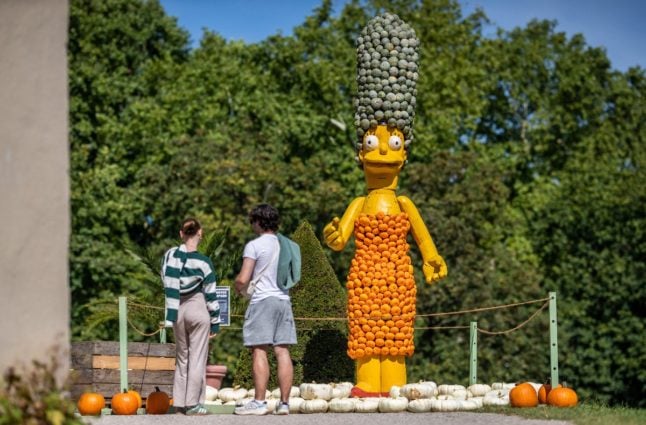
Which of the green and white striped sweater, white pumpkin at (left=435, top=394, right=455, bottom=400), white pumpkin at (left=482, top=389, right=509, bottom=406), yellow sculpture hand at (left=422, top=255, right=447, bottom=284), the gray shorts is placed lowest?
white pumpkin at (left=482, top=389, right=509, bottom=406)

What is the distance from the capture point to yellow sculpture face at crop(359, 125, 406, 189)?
12.7 m

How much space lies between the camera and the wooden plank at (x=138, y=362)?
11.9 meters

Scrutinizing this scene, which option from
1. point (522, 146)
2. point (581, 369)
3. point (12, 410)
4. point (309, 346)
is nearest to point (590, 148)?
point (522, 146)

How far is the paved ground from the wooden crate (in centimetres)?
169

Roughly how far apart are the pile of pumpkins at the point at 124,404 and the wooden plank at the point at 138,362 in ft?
3.27

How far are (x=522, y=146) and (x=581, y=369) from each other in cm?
939

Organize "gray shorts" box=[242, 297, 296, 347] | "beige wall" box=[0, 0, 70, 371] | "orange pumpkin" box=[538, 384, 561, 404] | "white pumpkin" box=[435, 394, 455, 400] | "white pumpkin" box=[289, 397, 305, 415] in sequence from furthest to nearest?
"white pumpkin" box=[435, 394, 455, 400] → "orange pumpkin" box=[538, 384, 561, 404] → "white pumpkin" box=[289, 397, 305, 415] → "gray shorts" box=[242, 297, 296, 347] → "beige wall" box=[0, 0, 70, 371]

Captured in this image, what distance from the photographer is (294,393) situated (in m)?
12.9

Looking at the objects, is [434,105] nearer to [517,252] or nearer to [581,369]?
[517,252]

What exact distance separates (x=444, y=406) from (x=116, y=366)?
3349 mm

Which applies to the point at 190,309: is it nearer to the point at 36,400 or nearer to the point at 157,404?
the point at 157,404

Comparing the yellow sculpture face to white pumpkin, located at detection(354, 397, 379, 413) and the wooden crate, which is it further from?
the wooden crate

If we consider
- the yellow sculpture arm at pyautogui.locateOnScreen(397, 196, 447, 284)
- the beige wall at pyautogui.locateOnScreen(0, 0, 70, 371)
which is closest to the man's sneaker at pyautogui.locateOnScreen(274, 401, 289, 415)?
the yellow sculpture arm at pyautogui.locateOnScreen(397, 196, 447, 284)

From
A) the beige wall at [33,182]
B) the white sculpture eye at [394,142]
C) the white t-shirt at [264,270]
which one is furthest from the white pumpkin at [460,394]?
the beige wall at [33,182]
